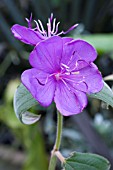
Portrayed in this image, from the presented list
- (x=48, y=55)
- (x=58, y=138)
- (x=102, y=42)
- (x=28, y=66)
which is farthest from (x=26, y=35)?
(x=28, y=66)

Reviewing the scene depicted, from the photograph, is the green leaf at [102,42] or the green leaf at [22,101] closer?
the green leaf at [22,101]

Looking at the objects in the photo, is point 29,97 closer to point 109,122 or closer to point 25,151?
point 109,122

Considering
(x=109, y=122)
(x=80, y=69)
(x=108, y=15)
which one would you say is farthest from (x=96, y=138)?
(x=108, y=15)

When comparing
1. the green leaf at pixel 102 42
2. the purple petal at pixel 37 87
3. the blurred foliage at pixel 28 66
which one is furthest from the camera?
the blurred foliage at pixel 28 66

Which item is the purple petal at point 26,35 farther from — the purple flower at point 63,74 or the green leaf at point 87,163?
the green leaf at point 87,163

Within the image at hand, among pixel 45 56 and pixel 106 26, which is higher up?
pixel 45 56

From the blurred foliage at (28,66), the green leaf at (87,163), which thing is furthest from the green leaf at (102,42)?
the green leaf at (87,163)

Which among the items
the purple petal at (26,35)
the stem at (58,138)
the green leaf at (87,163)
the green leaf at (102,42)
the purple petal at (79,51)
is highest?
the purple petal at (26,35)
